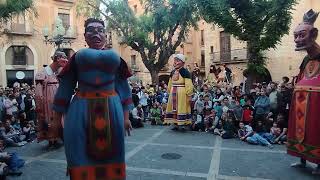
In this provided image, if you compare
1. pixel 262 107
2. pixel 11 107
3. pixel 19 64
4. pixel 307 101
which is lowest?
pixel 11 107

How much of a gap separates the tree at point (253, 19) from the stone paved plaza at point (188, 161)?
4.62 meters

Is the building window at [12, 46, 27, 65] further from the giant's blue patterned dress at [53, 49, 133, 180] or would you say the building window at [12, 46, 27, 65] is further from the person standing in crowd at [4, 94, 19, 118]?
the giant's blue patterned dress at [53, 49, 133, 180]

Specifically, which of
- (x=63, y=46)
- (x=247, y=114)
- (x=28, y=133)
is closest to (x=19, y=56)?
(x=63, y=46)

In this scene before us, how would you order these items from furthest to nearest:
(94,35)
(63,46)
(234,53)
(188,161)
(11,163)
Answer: (234,53)
(63,46)
(188,161)
(11,163)
(94,35)

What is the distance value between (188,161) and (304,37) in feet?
9.55

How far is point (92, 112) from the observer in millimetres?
3922

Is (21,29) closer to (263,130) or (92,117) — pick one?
(263,130)

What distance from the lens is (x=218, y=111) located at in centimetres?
1061

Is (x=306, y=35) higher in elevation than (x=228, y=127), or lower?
higher

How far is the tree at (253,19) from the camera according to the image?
39.4ft

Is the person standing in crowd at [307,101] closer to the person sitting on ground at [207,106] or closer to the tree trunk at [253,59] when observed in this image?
the person sitting on ground at [207,106]

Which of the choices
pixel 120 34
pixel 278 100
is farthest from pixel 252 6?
pixel 120 34

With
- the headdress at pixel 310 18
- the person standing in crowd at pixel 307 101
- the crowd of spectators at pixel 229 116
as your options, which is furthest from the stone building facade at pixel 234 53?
the person standing in crowd at pixel 307 101

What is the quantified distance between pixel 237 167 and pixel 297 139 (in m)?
1.10
